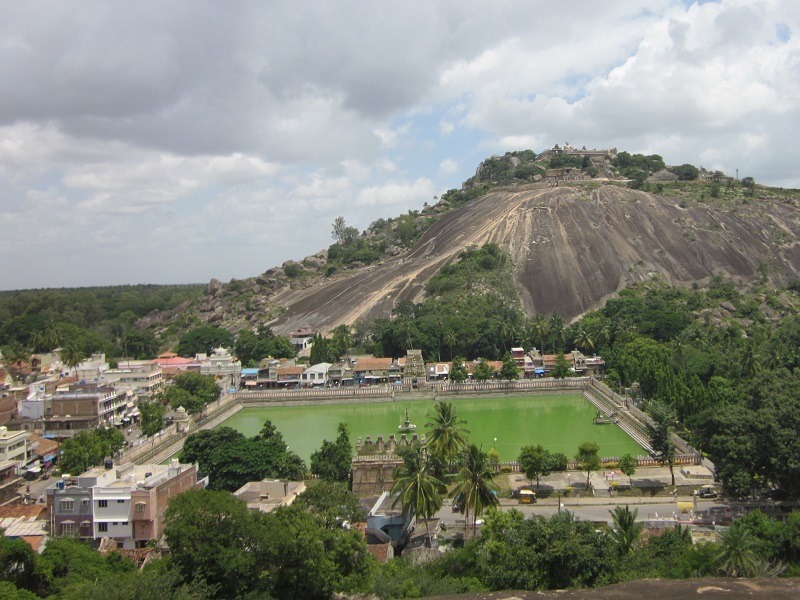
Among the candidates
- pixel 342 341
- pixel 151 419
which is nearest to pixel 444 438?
pixel 151 419

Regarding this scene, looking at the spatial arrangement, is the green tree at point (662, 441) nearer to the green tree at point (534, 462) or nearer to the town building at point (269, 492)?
the green tree at point (534, 462)

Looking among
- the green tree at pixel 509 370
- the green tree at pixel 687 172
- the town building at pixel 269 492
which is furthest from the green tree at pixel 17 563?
the green tree at pixel 687 172

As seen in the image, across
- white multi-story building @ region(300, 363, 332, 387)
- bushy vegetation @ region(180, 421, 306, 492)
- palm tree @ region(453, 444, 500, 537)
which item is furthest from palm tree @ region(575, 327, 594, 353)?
palm tree @ region(453, 444, 500, 537)

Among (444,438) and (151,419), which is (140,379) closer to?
(151,419)

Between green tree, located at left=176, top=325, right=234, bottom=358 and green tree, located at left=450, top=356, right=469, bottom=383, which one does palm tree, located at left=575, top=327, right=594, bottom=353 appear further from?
green tree, located at left=176, top=325, right=234, bottom=358

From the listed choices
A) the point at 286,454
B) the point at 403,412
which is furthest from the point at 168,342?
the point at 286,454

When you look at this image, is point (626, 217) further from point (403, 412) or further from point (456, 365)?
point (403, 412)
